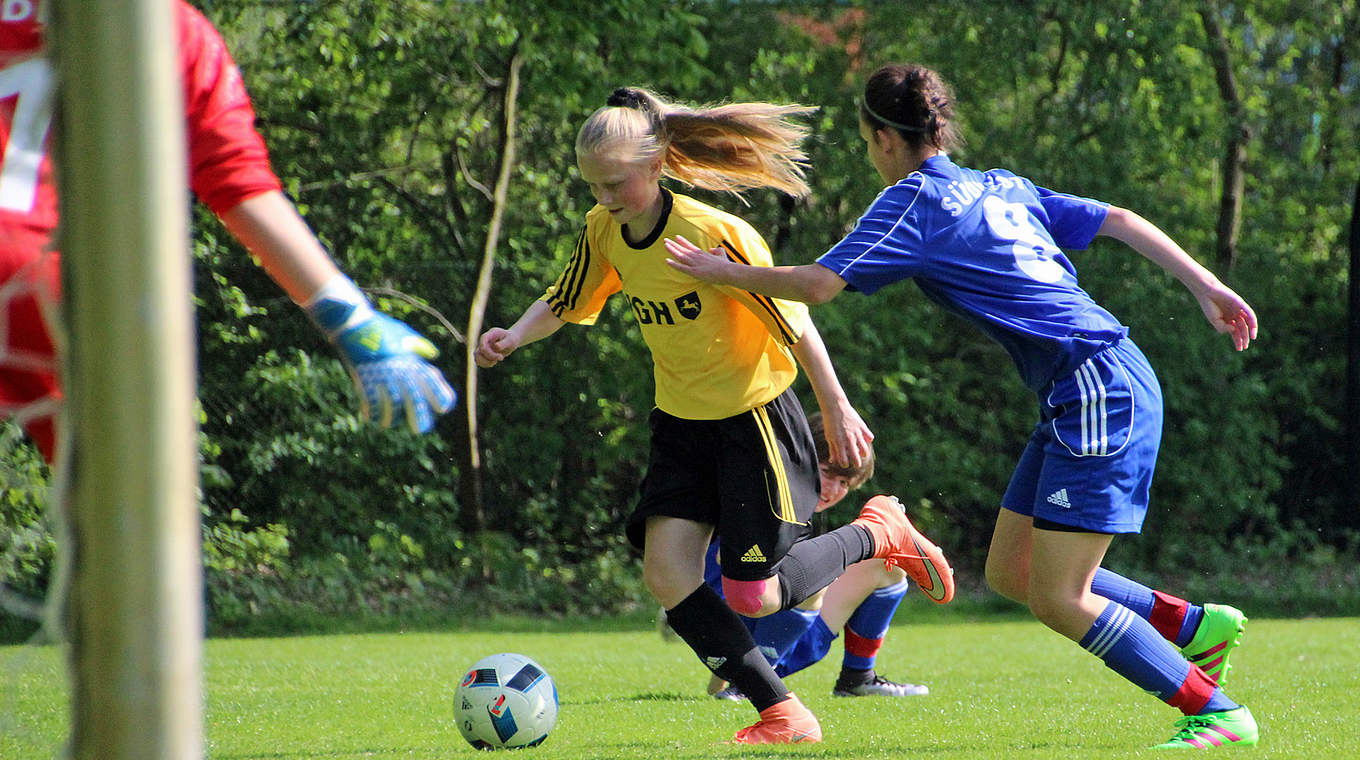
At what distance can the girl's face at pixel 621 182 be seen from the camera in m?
3.97

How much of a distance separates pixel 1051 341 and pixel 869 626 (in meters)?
1.97

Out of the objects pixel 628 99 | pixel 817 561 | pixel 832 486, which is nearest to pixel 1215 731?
pixel 817 561

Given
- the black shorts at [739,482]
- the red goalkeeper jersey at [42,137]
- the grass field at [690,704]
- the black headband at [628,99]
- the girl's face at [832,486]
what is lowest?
the grass field at [690,704]

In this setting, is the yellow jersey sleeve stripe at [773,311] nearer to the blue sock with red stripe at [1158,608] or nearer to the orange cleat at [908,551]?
the orange cleat at [908,551]

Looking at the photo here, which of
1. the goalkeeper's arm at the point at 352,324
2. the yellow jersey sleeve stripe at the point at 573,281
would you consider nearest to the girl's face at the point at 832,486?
the yellow jersey sleeve stripe at the point at 573,281

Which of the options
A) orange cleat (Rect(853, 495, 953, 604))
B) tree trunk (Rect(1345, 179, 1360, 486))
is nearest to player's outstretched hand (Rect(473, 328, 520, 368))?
orange cleat (Rect(853, 495, 953, 604))

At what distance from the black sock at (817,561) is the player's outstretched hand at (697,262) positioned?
0.98 metres

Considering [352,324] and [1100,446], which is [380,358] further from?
→ [1100,446]

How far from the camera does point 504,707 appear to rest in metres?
3.91

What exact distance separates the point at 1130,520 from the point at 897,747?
0.90 m

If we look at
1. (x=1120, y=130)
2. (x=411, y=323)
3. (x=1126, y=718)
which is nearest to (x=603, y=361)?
(x=411, y=323)

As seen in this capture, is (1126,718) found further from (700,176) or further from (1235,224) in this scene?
(1235,224)

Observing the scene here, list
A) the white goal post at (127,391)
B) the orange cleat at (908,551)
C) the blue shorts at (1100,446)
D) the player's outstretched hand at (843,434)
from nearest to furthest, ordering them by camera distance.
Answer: the white goal post at (127,391) < the blue shorts at (1100,446) < the player's outstretched hand at (843,434) < the orange cleat at (908,551)

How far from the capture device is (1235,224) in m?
12.0
